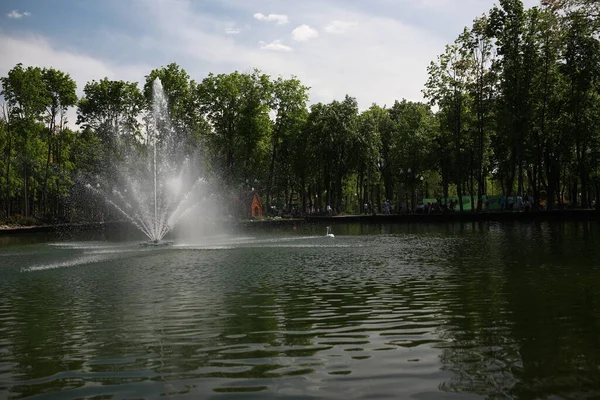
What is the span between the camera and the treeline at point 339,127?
53.0 m

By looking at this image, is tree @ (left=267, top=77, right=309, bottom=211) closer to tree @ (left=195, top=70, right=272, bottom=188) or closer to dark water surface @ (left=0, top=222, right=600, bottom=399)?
tree @ (left=195, top=70, right=272, bottom=188)

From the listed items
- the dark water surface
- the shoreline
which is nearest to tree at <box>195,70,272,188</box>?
the shoreline

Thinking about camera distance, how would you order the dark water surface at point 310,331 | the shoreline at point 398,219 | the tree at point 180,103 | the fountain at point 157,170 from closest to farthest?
the dark water surface at point 310,331 → the shoreline at point 398,219 → the fountain at point 157,170 → the tree at point 180,103

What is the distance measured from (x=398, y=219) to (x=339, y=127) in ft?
60.1

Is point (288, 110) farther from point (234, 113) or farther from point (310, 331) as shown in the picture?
point (310, 331)

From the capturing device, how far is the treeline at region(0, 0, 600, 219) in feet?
174

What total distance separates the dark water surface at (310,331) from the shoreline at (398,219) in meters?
29.9

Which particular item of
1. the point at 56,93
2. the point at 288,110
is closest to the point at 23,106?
the point at 56,93

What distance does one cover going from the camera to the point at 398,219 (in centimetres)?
6016

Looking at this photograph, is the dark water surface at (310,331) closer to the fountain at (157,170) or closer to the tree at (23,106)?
the fountain at (157,170)

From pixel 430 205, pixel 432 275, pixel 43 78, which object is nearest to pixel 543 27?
pixel 430 205

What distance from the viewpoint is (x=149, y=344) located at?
8656 mm

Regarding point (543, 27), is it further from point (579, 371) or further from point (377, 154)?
point (579, 371)

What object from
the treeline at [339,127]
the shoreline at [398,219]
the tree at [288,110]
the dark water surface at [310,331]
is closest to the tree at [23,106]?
the treeline at [339,127]
